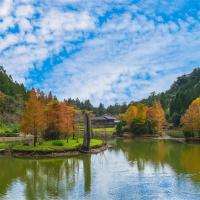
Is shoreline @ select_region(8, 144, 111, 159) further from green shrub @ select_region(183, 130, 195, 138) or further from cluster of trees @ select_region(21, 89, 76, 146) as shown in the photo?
green shrub @ select_region(183, 130, 195, 138)

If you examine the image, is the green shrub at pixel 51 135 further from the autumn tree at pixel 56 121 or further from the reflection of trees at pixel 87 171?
the reflection of trees at pixel 87 171

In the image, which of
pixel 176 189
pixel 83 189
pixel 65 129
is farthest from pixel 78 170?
pixel 65 129

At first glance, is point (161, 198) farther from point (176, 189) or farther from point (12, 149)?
point (12, 149)

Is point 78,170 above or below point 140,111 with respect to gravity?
below

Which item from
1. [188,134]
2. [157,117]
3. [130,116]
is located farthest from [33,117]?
[130,116]

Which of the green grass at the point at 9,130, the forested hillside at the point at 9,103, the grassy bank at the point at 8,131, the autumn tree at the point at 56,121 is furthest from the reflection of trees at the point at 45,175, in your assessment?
the forested hillside at the point at 9,103

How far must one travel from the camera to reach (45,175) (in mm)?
52750

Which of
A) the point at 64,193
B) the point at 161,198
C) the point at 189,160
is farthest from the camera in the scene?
the point at 189,160

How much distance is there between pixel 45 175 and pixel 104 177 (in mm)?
8635

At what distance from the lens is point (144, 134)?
12088 cm

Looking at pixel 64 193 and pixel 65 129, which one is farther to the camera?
pixel 65 129

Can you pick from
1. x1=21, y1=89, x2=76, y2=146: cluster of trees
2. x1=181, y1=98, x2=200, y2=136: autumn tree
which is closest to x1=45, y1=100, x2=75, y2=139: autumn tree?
x1=21, y1=89, x2=76, y2=146: cluster of trees

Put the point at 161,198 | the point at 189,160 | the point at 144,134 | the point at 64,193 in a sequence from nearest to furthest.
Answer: the point at 161,198 → the point at 64,193 → the point at 189,160 → the point at 144,134

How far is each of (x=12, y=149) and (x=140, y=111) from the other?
193ft
